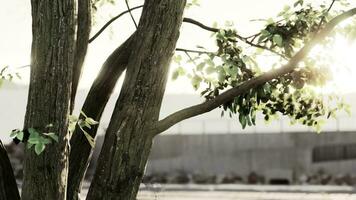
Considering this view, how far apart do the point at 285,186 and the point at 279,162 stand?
1063 millimetres

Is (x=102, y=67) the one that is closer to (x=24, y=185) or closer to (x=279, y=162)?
(x=24, y=185)

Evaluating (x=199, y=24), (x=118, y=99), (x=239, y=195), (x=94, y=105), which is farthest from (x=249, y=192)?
(x=118, y=99)

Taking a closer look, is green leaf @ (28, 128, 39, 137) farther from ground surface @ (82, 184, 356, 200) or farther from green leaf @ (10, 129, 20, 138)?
ground surface @ (82, 184, 356, 200)

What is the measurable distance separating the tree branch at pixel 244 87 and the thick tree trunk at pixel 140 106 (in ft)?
0.38

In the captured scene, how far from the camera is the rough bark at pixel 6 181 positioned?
484cm

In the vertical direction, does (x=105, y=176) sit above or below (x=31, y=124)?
below

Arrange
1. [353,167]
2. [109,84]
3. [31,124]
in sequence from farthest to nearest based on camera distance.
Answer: [353,167] < [109,84] < [31,124]

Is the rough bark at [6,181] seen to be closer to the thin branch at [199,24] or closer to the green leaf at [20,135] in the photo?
the green leaf at [20,135]

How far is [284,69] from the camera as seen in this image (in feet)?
15.3

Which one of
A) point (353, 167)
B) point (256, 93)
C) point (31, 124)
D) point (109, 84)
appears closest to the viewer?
point (31, 124)

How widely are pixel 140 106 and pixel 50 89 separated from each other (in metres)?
0.68

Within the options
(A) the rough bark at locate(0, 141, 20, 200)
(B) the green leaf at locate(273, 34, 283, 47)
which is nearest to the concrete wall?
(B) the green leaf at locate(273, 34, 283, 47)

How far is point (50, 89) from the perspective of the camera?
14.6 ft

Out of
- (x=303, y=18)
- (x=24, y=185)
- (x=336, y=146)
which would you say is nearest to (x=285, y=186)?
(x=336, y=146)
